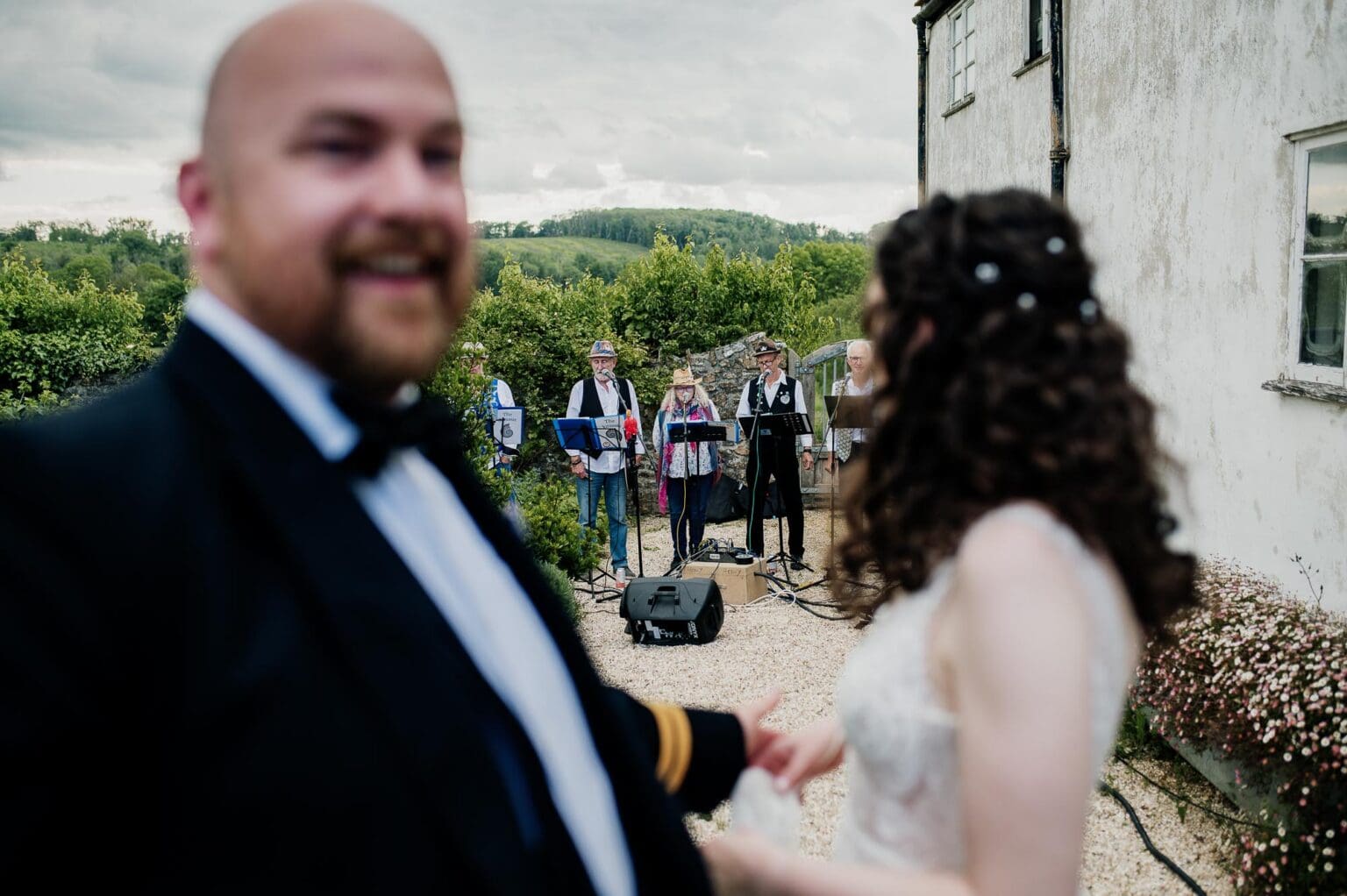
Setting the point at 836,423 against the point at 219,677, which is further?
the point at 836,423

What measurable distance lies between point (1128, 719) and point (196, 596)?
548 cm

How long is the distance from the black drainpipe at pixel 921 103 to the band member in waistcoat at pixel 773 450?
191 inches

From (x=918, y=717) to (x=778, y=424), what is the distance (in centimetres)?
774

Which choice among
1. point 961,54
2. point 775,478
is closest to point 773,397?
point 775,478

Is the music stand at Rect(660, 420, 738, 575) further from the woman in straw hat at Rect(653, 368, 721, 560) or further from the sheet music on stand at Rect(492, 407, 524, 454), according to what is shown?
the sheet music on stand at Rect(492, 407, 524, 454)

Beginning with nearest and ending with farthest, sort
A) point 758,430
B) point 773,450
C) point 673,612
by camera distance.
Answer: point 673,612, point 758,430, point 773,450

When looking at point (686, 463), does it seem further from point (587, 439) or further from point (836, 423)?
point (836, 423)

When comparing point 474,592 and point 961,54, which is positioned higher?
point 961,54

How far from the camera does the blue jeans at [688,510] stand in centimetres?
977

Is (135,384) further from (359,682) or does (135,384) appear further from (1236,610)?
(1236,610)

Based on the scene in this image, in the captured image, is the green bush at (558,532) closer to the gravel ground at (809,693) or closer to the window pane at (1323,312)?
the gravel ground at (809,693)

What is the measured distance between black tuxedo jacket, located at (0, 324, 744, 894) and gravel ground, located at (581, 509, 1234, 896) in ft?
13.4

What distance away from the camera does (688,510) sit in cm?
979

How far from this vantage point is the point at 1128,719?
5.26m
